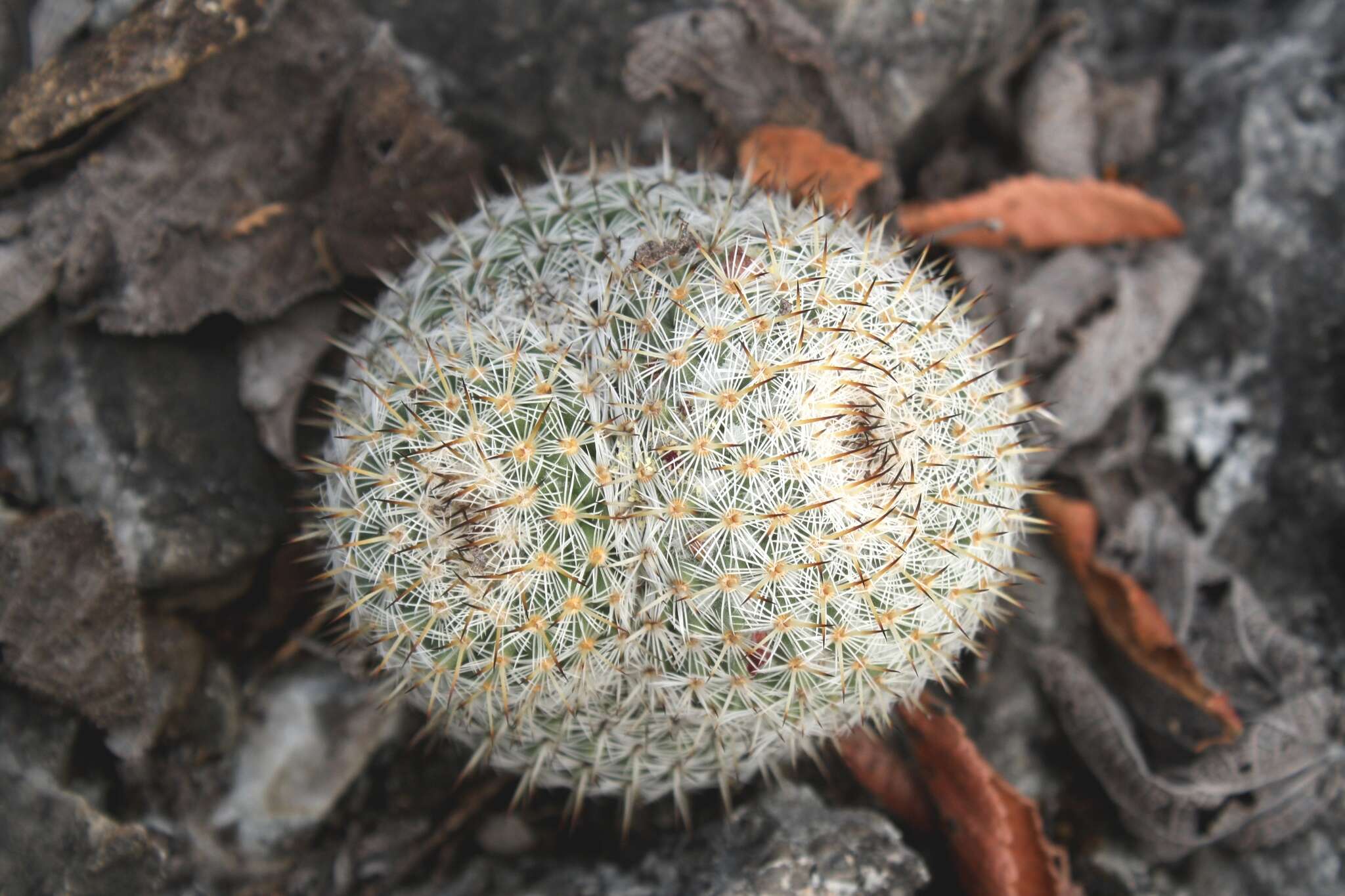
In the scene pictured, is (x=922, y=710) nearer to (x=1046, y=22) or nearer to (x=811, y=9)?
(x=811, y=9)

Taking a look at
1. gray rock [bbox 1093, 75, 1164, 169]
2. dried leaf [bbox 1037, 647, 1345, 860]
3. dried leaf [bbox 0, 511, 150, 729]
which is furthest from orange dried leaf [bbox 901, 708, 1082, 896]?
gray rock [bbox 1093, 75, 1164, 169]

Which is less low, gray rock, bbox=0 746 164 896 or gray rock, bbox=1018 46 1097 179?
gray rock, bbox=1018 46 1097 179

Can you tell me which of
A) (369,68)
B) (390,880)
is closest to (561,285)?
(369,68)

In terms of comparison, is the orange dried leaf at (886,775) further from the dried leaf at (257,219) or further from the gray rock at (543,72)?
the dried leaf at (257,219)

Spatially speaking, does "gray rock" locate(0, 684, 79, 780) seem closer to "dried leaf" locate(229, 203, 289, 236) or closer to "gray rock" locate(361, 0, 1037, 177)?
"dried leaf" locate(229, 203, 289, 236)

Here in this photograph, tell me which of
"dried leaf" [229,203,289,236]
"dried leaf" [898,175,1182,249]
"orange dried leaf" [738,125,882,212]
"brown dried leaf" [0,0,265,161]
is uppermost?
"brown dried leaf" [0,0,265,161]

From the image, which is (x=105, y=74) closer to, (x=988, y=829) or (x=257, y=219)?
(x=257, y=219)

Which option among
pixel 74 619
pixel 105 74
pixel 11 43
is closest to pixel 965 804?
pixel 74 619

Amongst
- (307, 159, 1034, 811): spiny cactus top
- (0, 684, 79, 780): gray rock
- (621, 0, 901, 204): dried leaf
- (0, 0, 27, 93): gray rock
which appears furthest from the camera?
(621, 0, 901, 204): dried leaf
